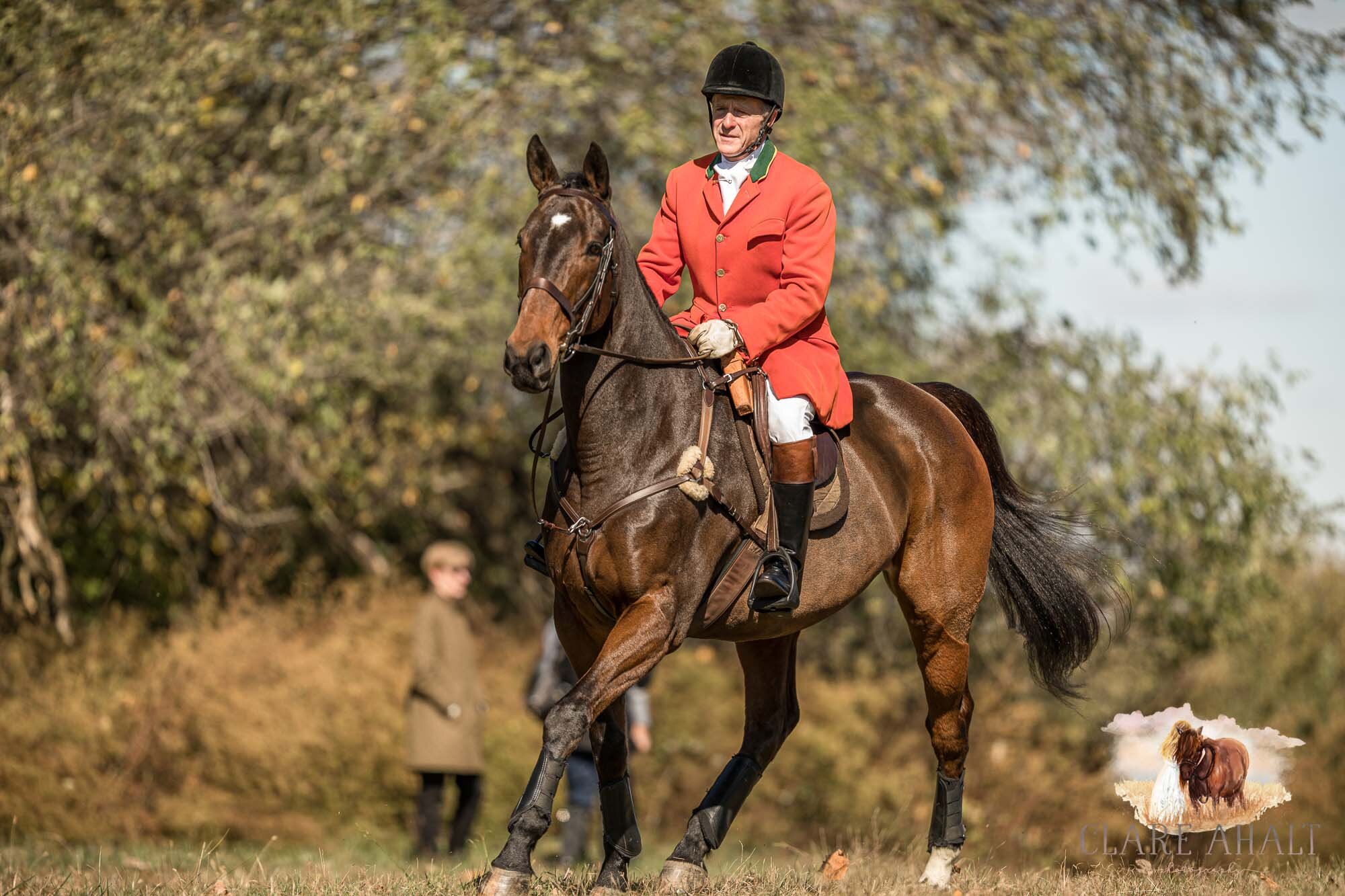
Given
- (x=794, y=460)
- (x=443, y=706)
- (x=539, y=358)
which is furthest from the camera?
(x=443, y=706)

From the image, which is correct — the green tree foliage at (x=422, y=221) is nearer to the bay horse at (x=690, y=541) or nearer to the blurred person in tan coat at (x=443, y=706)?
the blurred person in tan coat at (x=443, y=706)

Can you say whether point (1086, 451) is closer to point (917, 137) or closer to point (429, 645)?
point (917, 137)

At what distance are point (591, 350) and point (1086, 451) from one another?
8988 mm

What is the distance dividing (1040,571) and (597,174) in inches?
120

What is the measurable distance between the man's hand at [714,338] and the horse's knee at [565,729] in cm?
140

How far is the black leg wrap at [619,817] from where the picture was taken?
5223 mm

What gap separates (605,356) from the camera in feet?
16.1

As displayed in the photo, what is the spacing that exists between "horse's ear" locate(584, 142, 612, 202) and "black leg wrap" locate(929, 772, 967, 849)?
9.85ft

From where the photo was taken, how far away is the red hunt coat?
203 inches

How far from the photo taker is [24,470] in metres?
10.6

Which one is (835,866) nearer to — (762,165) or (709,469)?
(709,469)

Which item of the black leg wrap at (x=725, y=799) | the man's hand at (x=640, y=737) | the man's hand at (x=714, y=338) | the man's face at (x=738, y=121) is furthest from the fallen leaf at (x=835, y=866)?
the man's hand at (x=640, y=737)

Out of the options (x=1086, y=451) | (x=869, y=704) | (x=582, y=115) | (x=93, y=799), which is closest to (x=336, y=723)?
(x=93, y=799)

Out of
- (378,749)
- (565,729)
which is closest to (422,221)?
(378,749)
